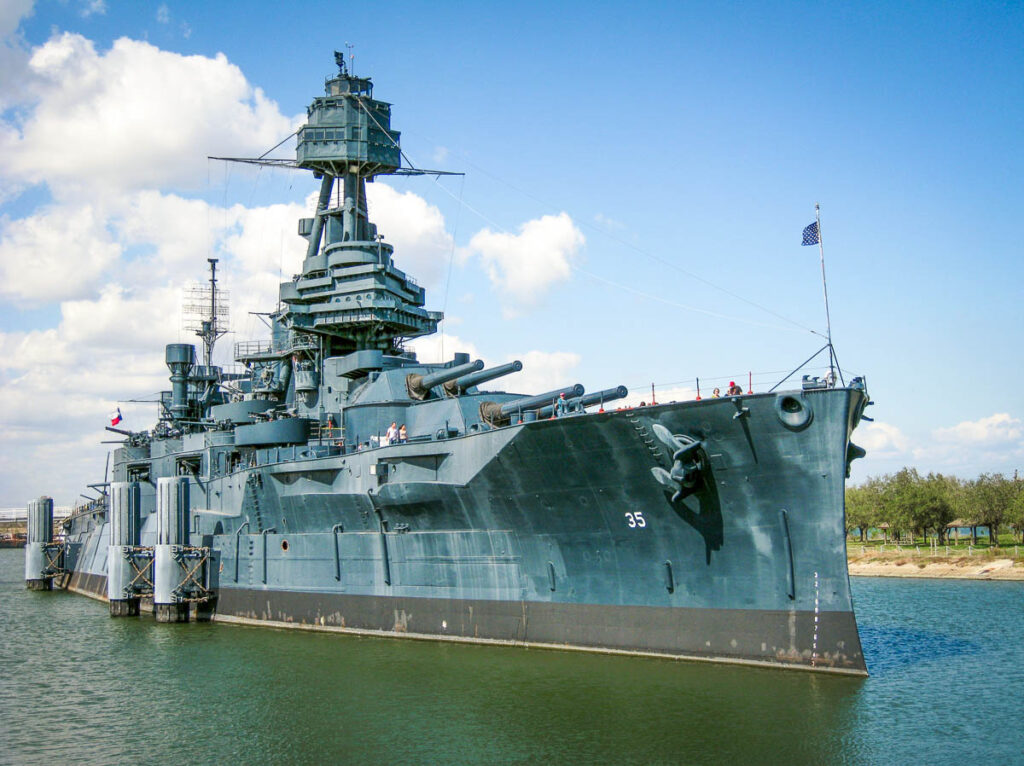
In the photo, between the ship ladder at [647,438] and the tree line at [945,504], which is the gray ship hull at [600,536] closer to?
the ship ladder at [647,438]

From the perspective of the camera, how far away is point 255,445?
2925 centimetres

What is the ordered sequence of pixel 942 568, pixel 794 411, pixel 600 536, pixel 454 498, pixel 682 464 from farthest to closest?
1. pixel 942 568
2. pixel 454 498
3. pixel 600 536
4. pixel 682 464
5. pixel 794 411

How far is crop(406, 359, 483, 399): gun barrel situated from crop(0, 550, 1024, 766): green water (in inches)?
268

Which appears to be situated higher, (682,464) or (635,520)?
(682,464)

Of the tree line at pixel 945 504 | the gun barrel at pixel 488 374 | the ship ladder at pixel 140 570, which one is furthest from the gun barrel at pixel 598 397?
the tree line at pixel 945 504

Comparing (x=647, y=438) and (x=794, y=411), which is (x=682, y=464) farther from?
(x=794, y=411)

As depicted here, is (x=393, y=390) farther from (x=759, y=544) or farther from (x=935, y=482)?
(x=935, y=482)

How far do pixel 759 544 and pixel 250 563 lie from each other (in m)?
16.8

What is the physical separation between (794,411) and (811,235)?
14.0 ft

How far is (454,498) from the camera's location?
21.2m

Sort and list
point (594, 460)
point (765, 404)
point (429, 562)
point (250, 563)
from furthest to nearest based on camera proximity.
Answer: point (250, 563), point (429, 562), point (594, 460), point (765, 404)

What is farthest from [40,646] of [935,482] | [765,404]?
[935,482]

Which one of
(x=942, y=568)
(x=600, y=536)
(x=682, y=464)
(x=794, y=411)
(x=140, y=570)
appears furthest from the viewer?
(x=942, y=568)

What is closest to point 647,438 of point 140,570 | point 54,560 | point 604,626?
point 604,626
